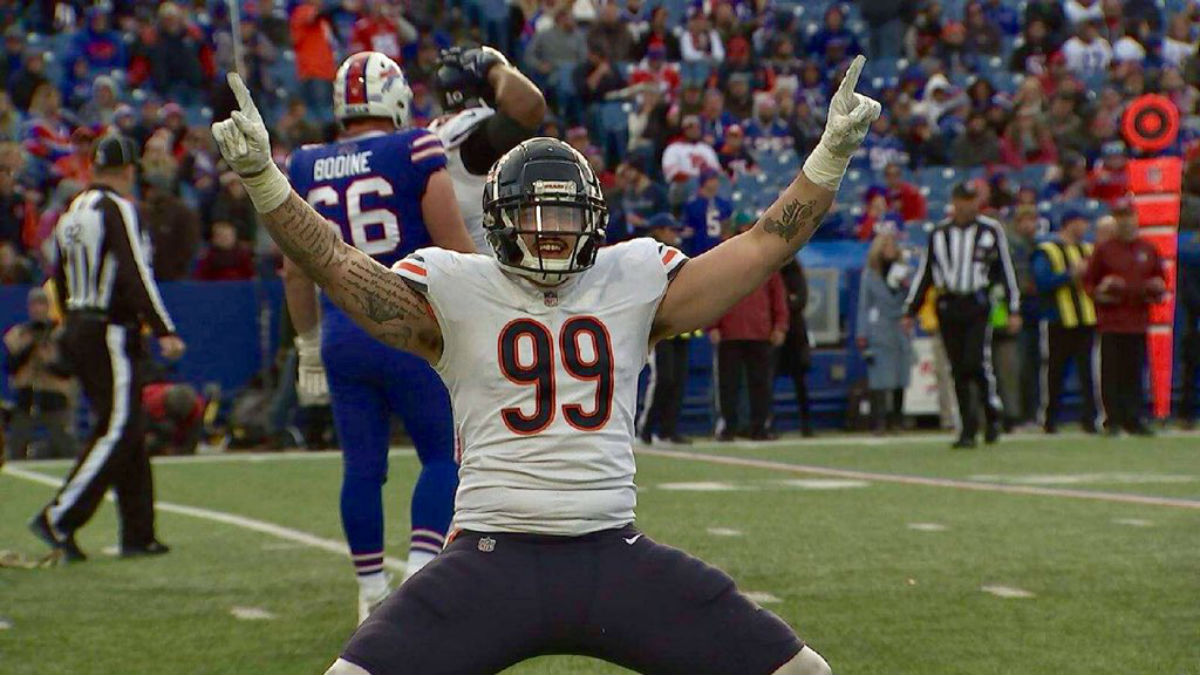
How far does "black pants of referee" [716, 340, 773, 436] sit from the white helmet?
9156 mm

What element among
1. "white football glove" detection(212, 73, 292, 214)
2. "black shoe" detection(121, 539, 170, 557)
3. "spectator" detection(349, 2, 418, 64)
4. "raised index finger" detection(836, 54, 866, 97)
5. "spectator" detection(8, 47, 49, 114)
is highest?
"spectator" detection(349, 2, 418, 64)

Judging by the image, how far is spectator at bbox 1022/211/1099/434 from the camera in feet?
49.9

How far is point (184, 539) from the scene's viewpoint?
8312 mm

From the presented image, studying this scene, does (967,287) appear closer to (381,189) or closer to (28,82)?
(28,82)

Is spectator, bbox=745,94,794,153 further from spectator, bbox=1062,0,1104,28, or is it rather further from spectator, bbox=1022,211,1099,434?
spectator, bbox=1062,0,1104,28

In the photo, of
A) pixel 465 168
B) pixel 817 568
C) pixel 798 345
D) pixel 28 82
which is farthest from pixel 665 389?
pixel 465 168

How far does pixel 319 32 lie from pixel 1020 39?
8.83 meters

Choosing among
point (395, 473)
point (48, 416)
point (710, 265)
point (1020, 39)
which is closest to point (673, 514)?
point (395, 473)

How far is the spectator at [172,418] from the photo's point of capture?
44.7 ft

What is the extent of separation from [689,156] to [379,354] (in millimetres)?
11923

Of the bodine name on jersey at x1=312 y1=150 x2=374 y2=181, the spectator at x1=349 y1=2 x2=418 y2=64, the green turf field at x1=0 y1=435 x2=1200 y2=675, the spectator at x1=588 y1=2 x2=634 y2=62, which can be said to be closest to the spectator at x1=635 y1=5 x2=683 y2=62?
the spectator at x1=588 y1=2 x2=634 y2=62

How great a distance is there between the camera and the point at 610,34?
19.5m

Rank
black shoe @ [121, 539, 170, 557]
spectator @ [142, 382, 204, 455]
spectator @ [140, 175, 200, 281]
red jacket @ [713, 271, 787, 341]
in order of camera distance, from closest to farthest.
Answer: black shoe @ [121, 539, 170, 557] < spectator @ [142, 382, 204, 455] < spectator @ [140, 175, 200, 281] < red jacket @ [713, 271, 787, 341]

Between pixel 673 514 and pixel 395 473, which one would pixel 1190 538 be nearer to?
pixel 673 514
